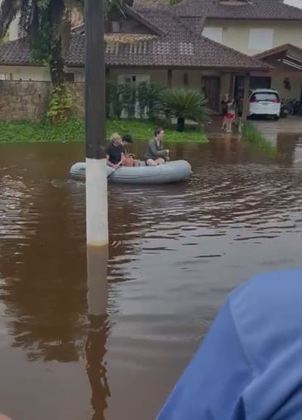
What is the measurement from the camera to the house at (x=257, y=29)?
117ft

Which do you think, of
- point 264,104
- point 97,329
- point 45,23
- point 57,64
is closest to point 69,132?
point 57,64

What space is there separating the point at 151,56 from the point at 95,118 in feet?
70.9

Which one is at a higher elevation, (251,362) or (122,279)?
(251,362)

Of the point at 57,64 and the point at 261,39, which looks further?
the point at 261,39

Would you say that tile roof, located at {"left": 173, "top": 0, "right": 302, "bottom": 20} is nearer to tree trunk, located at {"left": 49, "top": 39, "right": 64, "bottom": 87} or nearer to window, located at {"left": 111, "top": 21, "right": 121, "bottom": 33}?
window, located at {"left": 111, "top": 21, "right": 121, "bottom": 33}

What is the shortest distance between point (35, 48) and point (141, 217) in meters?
14.3

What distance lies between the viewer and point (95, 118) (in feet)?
18.5

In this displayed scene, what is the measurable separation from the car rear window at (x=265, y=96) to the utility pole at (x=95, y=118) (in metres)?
26.2

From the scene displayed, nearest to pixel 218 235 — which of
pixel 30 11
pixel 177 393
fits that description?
pixel 177 393

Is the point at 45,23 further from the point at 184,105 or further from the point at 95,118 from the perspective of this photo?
the point at 95,118

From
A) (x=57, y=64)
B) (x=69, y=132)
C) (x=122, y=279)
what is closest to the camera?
(x=122, y=279)

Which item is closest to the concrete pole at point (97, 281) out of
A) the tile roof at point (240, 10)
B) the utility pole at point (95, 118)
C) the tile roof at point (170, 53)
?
the utility pole at point (95, 118)

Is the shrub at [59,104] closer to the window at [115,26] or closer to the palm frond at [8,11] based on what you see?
the palm frond at [8,11]

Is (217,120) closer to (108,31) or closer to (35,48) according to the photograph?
(108,31)
